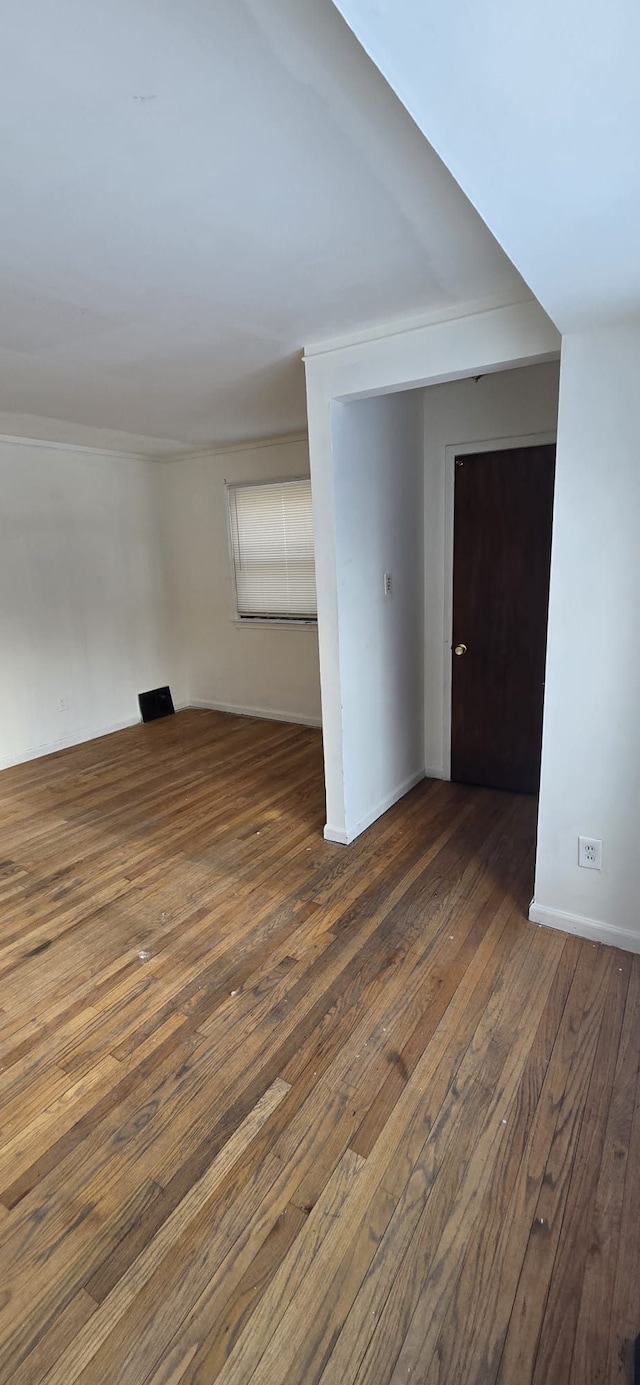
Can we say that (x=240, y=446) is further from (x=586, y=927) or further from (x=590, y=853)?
(x=586, y=927)

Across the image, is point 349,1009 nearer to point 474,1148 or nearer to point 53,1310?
point 474,1148

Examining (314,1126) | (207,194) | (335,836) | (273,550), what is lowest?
(314,1126)

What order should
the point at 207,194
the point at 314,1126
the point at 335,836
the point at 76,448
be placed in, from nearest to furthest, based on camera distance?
the point at 207,194 < the point at 314,1126 < the point at 335,836 < the point at 76,448

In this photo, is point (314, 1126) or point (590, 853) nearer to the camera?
point (314, 1126)

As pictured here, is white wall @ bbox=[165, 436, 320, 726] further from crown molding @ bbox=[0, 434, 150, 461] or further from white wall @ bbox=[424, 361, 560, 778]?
white wall @ bbox=[424, 361, 560, 778]

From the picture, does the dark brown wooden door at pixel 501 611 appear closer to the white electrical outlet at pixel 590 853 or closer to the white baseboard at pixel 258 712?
the white electrical outlet at pixel 590 853

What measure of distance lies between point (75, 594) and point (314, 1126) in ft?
14.7

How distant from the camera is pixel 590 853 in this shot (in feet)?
7.66

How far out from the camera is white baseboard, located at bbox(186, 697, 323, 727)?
5340mm

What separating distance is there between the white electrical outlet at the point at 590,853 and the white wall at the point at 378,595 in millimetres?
1180

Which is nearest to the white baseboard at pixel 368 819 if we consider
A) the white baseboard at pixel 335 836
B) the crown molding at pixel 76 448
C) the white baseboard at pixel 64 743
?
the white baseboard at pixel 335 836

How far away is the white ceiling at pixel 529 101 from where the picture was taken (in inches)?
28.4

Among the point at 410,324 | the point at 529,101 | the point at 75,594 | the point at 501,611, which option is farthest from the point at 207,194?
the point at 75,594

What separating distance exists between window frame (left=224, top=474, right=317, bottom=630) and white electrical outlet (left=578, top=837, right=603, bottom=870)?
3.10m
